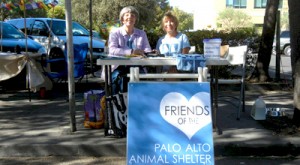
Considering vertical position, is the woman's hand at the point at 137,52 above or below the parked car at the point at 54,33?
below

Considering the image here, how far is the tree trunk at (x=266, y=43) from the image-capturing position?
9422 millimetres

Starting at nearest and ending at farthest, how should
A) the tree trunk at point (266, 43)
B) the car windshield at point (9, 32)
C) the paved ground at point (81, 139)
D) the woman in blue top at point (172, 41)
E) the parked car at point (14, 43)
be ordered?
the paved ground at point (81, 139)
the woman in blue top at point (172, 41)
the parked car at point (14, 43)
the tree trunk at point (266, 43)
the car windshield at point (9, 32)

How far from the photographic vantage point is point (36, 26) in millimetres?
13375

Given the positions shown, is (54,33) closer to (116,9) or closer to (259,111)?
(259,111)

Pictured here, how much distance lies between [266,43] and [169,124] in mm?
6187

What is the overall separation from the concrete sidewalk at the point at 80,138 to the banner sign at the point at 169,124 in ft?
3.62

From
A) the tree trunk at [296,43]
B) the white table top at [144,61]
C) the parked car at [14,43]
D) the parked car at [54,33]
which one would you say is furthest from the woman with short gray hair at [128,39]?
the parked car at [54,33]

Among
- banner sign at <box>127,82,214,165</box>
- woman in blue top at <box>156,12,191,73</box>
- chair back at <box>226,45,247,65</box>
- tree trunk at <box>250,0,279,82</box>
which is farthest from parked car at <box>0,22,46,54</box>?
banner sign at <box>127,82,214,165</box>

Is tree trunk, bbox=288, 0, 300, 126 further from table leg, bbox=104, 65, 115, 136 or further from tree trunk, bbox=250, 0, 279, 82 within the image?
tree trunk, bbox=250, 0, 279, 82

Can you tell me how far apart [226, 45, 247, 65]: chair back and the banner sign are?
2409 mm

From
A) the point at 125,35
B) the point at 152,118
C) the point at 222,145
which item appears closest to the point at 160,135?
the point at 152,118

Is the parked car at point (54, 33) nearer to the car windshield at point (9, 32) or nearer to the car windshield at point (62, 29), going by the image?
the car windshield at point (62, 29)

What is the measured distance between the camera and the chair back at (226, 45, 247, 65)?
20.3 feet

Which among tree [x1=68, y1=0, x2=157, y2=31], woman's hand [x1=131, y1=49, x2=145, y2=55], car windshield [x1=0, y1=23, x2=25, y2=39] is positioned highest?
tree [x1=68, y1=0, x2=157, y2=31]
